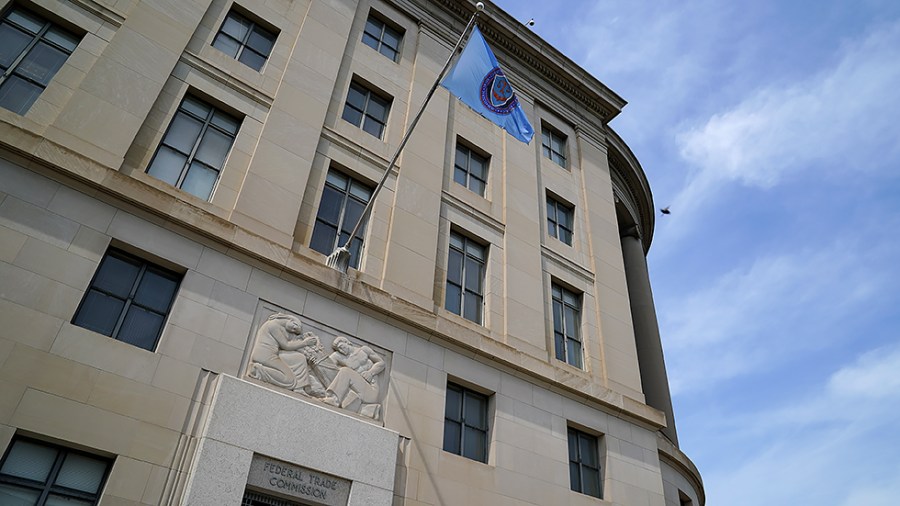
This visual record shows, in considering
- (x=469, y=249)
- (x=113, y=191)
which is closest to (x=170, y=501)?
(x=113, y=191)

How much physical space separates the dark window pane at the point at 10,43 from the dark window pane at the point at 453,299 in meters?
11.7

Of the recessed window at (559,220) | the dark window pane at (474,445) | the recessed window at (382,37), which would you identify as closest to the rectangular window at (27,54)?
the recessed window at (382,37)

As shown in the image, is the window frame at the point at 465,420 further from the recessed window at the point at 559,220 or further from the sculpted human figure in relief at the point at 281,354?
the recessed window at the point at 559,220

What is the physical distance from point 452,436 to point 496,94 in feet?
29.7

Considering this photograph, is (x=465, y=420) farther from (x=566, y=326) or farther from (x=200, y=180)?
(x=200, y=180)

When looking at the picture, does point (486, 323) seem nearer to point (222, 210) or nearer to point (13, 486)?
A: point (222, 210)

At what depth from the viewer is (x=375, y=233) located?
51.9ft

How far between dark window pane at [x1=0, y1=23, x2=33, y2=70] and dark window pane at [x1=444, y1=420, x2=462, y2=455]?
12.8 metres

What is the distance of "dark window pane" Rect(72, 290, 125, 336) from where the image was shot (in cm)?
1094

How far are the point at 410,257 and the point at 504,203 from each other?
520 cm

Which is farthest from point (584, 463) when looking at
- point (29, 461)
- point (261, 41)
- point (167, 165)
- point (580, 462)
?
point (261, 41)

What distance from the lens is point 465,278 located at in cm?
1755

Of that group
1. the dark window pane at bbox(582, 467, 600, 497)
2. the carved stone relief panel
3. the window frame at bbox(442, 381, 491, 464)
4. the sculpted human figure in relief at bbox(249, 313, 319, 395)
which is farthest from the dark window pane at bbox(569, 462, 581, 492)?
the sculpted human figure in relief at bbox(249, 313, 319, 395)

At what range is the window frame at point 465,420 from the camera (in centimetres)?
1444
